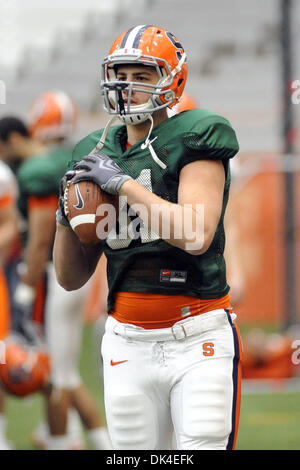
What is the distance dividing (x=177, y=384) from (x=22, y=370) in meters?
1.77

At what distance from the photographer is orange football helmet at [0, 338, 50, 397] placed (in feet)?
13.6

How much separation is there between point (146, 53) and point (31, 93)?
11.9m

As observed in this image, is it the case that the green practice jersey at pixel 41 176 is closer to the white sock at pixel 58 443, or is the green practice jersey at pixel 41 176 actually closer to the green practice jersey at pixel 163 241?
the white sock at pixel 58 443

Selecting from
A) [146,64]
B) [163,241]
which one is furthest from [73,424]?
[146,64]

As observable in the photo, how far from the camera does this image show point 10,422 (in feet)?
18.1

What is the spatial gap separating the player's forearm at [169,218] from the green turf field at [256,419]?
256 cm

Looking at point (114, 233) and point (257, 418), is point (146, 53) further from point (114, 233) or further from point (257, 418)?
point (257, 418)

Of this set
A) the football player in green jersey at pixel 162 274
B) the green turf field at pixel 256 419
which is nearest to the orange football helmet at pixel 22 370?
the green turf field at pixel 256 419

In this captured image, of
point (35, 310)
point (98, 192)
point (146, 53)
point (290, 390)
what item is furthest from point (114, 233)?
point (290, 390)

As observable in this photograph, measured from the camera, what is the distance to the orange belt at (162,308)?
8.36 ft

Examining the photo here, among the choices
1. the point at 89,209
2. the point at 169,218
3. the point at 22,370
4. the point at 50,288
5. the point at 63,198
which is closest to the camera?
the point at 169,218

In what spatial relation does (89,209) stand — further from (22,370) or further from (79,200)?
(22,370)

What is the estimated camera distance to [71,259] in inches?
106

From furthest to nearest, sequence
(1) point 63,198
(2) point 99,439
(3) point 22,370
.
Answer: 1. (2) point 99,439
2. (3) point 22,370
3. (1) point 63,198
